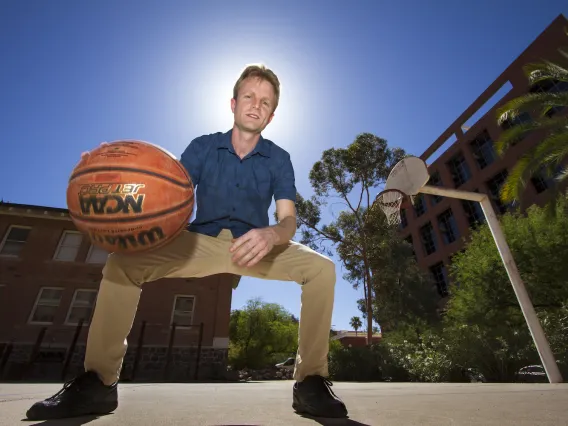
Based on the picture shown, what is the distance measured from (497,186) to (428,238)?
32.4ft

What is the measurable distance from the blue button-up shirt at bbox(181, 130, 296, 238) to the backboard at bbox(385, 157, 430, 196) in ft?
17.9

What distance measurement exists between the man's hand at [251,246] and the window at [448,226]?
112ft

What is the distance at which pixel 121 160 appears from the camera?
6.25 ft

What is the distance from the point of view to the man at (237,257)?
180 cm

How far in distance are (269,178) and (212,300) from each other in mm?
15396

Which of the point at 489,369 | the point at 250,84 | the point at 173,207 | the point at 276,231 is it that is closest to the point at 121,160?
the point at 173,207

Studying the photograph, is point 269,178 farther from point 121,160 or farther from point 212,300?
point 212,300

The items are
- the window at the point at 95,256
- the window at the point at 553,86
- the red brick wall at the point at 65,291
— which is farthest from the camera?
the window at the point at 553,86

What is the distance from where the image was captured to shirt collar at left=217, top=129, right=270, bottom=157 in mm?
2592

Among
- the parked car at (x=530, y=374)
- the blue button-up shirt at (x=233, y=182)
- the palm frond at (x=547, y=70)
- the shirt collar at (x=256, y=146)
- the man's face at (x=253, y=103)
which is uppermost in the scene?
the palm frond at (x=547, y=70)

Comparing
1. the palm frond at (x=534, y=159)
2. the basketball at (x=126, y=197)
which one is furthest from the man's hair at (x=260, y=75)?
the palm frond at (x=534, y=159)

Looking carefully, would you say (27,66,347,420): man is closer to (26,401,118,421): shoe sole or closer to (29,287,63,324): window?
(26,401,118,421): shoe sole

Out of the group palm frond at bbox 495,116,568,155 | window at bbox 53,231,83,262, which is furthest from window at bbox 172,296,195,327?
palm frond at bbox 495,116,568,155

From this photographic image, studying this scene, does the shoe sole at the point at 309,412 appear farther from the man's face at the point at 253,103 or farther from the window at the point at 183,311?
the window at the point at 183,311
